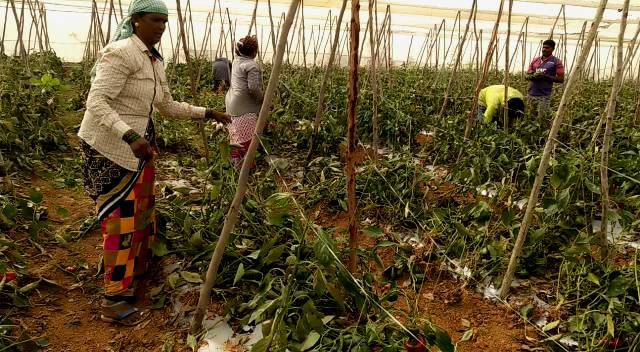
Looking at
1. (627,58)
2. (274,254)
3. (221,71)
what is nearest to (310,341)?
(274,254)

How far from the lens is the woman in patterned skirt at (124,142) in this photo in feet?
5.77

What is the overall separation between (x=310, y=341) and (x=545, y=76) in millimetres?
4011

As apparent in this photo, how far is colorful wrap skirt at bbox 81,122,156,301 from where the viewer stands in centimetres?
190

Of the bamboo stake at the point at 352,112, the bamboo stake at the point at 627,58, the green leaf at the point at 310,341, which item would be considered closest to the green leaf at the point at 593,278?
the bamboo stake at the point at 627,58

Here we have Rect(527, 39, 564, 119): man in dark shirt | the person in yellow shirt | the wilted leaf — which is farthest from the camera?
Rect(527, 39, 564, 119): man in dark shirt

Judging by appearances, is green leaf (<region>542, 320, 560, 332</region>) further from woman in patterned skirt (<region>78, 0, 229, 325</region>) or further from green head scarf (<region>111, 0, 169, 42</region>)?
green head scarf (<region>111, 0, 169, 42</region>)

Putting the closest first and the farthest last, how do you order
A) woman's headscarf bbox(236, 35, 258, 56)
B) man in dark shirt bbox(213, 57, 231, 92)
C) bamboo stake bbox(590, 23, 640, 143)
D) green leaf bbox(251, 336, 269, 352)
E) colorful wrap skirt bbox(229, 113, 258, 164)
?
green leaf bbox(251, 336, 269, 352) < bamboo stake bbox(590, 23, 640, 143) < woman's headscarf bbox(236, 35, 258, 56) < colorful wrap skirt bbox(229, 113, 258, 164) < man in dark shirt bbox(213, 57, 231, 92)

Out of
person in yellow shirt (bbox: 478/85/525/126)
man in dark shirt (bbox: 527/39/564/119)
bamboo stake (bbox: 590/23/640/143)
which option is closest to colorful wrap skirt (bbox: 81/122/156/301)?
bamboo stake (bbox: 590/23/640/143)

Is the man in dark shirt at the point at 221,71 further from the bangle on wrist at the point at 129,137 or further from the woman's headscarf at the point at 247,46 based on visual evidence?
the bangle on wrist at the point at 129,137

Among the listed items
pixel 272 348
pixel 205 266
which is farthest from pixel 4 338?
pixel 272 348

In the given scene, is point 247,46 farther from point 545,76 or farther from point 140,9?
point 545,76

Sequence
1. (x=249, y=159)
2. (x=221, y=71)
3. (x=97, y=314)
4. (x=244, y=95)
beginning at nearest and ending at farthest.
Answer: (x=249, y=159), (x=97, y=314), (x=244, y=95), (x=221, y=71)

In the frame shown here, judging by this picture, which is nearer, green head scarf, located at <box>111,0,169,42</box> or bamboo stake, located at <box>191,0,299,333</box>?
bamboo stake, located at <box>191,0,299,333</box>

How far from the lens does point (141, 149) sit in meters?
1.71
